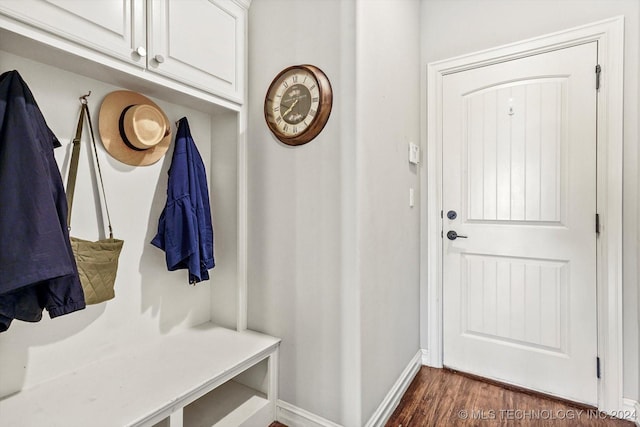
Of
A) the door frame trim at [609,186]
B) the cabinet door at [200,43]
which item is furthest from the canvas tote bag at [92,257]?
the door frame trim at [609,186]

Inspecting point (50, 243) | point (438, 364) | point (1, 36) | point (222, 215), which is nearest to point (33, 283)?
point (50, 243)

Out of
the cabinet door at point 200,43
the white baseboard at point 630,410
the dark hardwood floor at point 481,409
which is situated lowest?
the dark hardwood floor at point 481,409

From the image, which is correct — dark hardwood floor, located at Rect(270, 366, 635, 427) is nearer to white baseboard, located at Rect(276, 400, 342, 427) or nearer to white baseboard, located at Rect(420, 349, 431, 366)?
white baseboard, located at Rect(276, 400, 342, 427)

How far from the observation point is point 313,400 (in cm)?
153

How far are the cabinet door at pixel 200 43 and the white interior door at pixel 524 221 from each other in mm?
1383

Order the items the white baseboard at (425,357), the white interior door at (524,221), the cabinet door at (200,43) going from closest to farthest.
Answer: the cabinet door at (200,43) < the white interior door at (524,221) < the white baseboard at (425,357)

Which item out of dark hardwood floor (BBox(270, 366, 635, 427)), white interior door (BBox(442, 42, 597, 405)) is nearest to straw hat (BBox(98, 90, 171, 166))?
dark hardwood floor (BBox(270, 366, 635, 427))

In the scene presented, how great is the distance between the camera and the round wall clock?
1.47 m

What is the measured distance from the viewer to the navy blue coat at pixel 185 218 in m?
1.50

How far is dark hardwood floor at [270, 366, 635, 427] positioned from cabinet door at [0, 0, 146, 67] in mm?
1847

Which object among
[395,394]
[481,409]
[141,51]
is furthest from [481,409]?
[141,51]

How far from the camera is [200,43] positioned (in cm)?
150

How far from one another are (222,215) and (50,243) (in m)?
0.90

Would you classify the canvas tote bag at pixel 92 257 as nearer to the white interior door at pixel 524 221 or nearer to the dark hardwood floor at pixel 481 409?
the dark hardwood floor at pixel 481 409
